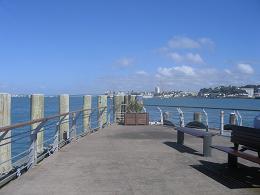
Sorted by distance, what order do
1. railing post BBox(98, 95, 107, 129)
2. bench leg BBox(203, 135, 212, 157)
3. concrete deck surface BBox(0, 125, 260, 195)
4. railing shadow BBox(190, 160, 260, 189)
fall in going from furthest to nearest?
railing post BBox(98, 95, 107, 129) → bench leg BBox(203, 135, 212, 157) → railing shadow BBox(190, 160, 260, 189) → concrete deck surface BBox(0, 125, 260, 195)

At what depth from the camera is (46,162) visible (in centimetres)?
1053

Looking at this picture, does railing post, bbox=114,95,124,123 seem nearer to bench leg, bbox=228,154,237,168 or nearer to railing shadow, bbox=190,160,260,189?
railing shadow, bbox=190,160,260,189

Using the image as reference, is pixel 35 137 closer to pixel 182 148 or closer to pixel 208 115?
pixel 182 148

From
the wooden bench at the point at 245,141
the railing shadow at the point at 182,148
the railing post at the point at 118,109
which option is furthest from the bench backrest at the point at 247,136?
the railing post at the point at 118,109

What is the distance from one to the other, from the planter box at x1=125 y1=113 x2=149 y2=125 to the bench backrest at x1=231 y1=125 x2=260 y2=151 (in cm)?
1294

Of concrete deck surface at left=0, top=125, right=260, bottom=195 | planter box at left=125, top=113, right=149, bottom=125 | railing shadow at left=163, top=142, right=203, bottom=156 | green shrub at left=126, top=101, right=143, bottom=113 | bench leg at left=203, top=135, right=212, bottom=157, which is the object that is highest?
green shrub at left=126, top=101, right=143, bottom=113

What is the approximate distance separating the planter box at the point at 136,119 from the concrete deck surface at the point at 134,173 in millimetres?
8756

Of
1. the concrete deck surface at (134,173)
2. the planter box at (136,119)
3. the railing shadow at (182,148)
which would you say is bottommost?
the concrete deck surface at (134,173)

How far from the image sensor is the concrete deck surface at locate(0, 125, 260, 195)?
781cm

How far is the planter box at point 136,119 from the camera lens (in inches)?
880

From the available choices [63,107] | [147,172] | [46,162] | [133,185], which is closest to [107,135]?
[63,107]

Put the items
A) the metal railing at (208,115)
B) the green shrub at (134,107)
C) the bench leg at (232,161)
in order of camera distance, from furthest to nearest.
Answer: the green shrub at (134,107), the metal railing at (208,115), the bench leg at (232,161)

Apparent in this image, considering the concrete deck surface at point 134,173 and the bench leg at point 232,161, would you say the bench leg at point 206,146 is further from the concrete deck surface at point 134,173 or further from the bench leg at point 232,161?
the bench leg at point 232,161

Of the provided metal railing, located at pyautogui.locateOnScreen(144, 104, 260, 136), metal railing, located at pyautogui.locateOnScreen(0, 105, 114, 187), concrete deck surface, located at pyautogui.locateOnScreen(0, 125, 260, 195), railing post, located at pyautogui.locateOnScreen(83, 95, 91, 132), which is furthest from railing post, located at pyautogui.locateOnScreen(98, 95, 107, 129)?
concrete deck surface, located at pyautogui.locateOnScreen(0, 125, 260, 195)
